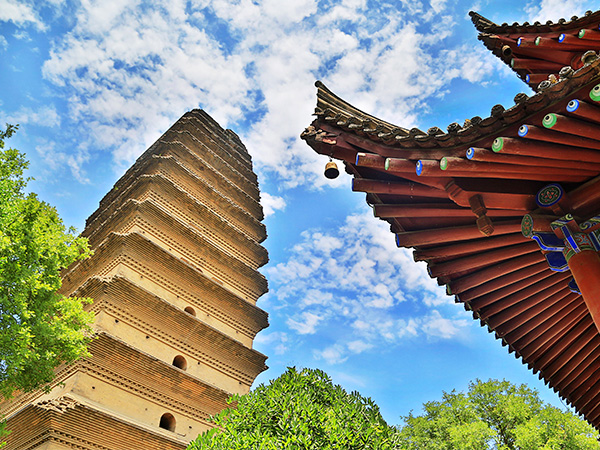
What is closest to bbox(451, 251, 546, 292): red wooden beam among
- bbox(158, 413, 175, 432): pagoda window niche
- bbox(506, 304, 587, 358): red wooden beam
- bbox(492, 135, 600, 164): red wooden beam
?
bbox(506, 304, 587, 358): red wooden beam

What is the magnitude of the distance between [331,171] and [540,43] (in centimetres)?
406

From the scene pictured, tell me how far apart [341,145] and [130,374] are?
29.9ft

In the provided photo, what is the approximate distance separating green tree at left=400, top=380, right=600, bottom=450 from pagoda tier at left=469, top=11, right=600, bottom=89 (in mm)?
16377

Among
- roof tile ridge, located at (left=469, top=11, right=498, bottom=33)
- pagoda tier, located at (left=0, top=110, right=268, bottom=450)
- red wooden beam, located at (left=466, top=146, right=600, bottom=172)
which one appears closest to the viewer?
red wooden beam, located at (left=466, top=146, right=600, bottom=172)

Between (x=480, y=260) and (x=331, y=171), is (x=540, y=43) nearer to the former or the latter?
(x=480, y=260)

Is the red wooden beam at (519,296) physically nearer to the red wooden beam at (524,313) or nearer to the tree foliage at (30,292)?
the red wooden beam at (524,313)

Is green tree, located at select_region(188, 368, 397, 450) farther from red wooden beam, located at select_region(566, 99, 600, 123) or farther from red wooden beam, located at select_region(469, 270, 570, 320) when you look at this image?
red wooden beam, located at select_region(566, 99, 600, 123)

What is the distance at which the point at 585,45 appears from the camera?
5.59 m

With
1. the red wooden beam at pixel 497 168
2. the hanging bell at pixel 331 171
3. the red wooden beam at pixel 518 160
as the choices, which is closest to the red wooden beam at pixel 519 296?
the red wooden beam at pixel 497 168

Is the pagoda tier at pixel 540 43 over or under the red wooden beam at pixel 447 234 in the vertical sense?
over

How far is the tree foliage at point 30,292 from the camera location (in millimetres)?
7586

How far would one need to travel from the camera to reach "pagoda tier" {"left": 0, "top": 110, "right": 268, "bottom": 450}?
9.70 m

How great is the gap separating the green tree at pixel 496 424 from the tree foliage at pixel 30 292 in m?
15.1

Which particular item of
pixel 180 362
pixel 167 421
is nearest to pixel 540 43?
pixel 180 362
